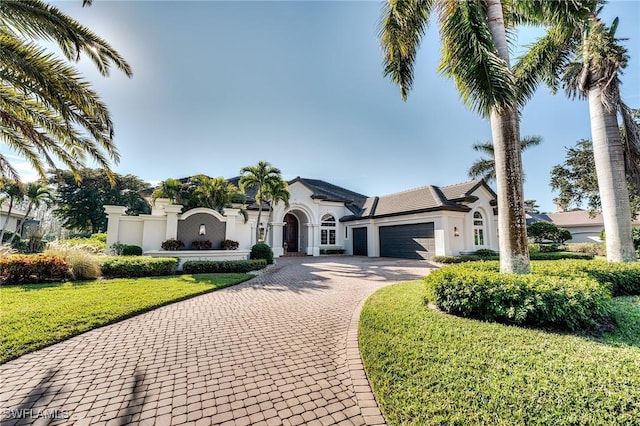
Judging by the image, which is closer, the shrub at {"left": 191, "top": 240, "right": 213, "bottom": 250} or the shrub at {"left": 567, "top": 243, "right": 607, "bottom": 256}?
the shrub at {"left": 191, "top": 240, "right": 213, "bottom": 250}

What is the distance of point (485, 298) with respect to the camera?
491cm

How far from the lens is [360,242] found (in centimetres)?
2473

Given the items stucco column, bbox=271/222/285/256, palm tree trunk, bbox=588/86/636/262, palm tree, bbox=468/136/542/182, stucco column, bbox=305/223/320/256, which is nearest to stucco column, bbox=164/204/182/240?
stucco column, bbox=271/222/285/256

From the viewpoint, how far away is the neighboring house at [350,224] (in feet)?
50.0

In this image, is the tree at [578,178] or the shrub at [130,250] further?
the tree at [578,178]

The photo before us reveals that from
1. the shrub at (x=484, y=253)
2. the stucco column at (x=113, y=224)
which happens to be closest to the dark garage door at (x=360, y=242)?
the shrub at (x=484, y=253)

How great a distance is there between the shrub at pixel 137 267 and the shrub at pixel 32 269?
1.29 m

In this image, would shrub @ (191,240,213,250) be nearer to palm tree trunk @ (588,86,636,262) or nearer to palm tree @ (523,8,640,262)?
palm tree trunk @ (588,86,636,262)

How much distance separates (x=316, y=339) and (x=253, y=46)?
11.5 m

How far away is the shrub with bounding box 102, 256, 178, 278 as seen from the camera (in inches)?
431

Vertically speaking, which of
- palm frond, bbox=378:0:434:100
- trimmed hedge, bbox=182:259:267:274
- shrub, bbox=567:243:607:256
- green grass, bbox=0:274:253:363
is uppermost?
palm frond, bbox=378:0:434:100

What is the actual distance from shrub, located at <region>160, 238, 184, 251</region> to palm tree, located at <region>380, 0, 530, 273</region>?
15.3 meters

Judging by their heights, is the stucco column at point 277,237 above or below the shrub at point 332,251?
above

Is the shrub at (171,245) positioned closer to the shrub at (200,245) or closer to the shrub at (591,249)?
the shrub at (200,245)
